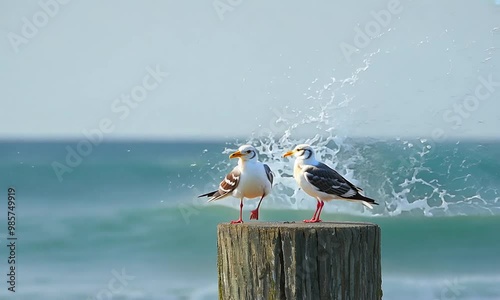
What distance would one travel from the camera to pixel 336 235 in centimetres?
347

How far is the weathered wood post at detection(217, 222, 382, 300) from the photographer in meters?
3.44

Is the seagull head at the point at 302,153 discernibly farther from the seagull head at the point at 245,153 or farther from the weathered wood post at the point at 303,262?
the weathered wood post at the point at 303,262

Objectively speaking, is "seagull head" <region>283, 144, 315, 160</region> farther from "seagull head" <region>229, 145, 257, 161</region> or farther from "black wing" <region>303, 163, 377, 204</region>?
"seagull head" <region>229, 145, 257, 161</region>

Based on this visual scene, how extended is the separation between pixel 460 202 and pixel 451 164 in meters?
0.80

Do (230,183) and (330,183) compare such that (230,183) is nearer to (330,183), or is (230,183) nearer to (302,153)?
(302,153)

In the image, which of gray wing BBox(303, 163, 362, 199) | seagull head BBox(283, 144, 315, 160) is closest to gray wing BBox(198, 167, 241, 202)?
seagull head BBox(283, 144, 315, 160)

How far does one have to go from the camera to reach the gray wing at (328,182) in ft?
16.5

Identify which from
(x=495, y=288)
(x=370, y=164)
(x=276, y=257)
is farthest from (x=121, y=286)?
(x=276, y=257)

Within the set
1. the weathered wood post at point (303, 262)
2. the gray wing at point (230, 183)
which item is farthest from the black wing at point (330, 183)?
the weathered wood post at point (303, 262)

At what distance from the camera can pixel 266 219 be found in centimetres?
1697

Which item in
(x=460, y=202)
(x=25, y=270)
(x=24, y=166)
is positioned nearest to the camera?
(x=25, y=270)

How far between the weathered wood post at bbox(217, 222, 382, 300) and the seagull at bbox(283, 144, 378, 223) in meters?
1.43

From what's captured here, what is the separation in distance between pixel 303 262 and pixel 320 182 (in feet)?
5.31

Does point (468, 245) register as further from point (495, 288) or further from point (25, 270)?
point (25, 270)
